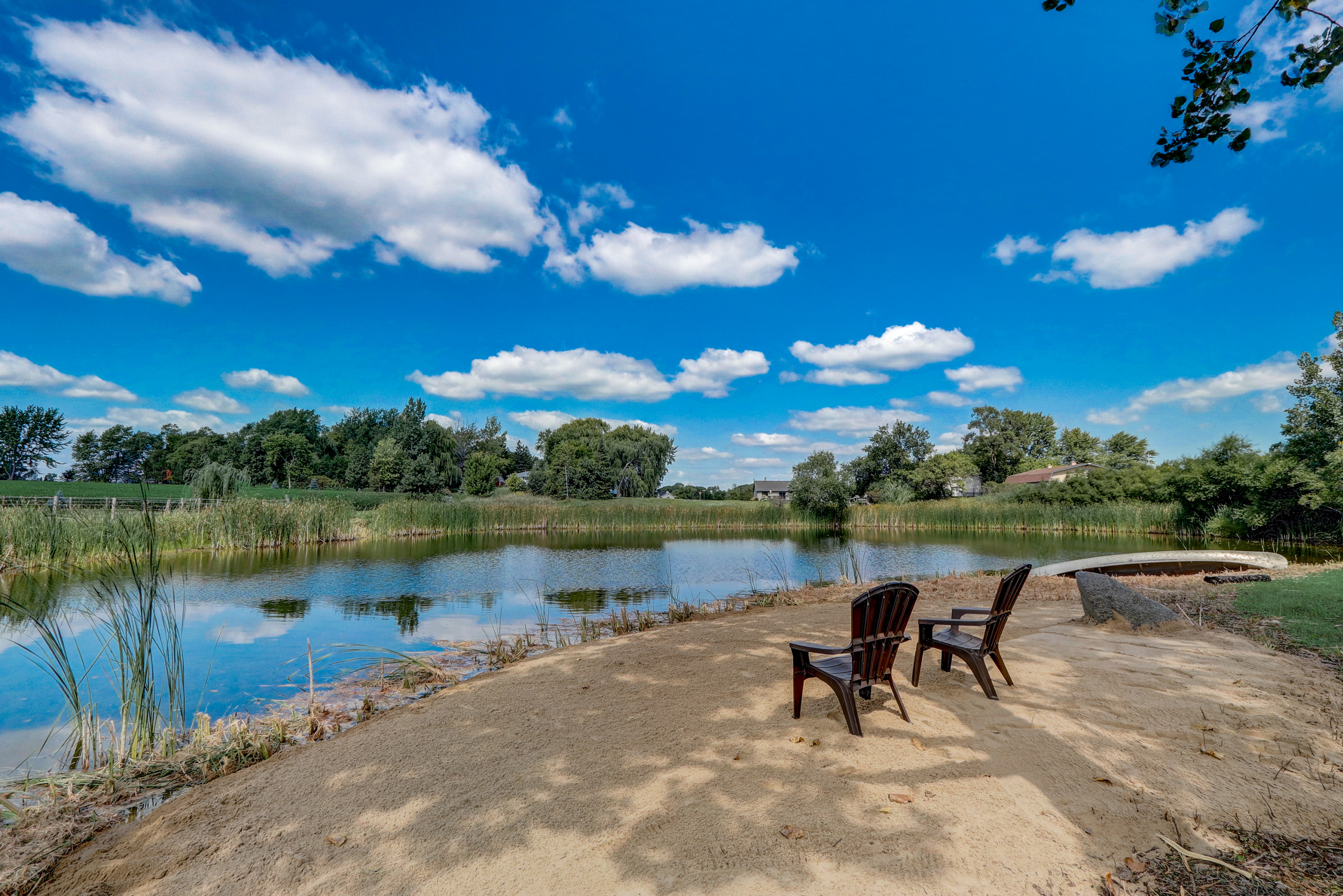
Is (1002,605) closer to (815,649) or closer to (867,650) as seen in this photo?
(867,650)

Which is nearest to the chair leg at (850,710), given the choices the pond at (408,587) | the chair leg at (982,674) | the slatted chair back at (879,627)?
the slatted chair back at (879,627)

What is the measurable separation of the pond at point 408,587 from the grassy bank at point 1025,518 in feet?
8.44

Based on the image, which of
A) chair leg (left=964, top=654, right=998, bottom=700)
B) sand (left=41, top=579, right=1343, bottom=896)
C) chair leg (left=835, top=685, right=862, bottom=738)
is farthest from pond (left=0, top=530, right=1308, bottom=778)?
chair leg (left=964, top=654, right=998, bottom=700)

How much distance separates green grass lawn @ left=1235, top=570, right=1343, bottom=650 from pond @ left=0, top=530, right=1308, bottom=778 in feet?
21.9

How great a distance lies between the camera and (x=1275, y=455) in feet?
76.7

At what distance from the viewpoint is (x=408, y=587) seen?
520 inches

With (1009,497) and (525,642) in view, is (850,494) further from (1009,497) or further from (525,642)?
(525,642)

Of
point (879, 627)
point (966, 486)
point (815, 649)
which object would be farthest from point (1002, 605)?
point (966, 486)

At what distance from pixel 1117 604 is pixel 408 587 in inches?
505

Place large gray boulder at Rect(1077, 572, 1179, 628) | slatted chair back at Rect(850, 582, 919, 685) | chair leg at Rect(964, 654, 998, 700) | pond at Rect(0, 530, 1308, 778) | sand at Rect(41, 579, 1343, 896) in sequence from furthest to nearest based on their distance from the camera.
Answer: pond at Rect(0, 530, 1308, 778) < large gray boulder at Rect(1077, 572, 1179, 628) < chair leg at Rect(964, 654, 998, 700) < slatted chair back at Rect(850, 582, 919, 685) < sand at Rect(41, 579, 1343, 896)

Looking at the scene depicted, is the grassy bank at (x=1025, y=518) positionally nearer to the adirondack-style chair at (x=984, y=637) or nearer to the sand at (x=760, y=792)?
the sand at (x=760, y=792)

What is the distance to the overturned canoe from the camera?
11.4 m

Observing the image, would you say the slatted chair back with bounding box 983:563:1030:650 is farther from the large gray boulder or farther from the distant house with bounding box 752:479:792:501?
the distant house with bounding box 752:479:792:501

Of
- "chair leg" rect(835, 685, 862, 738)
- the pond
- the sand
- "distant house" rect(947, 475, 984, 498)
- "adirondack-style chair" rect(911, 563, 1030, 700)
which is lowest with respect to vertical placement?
the pond
